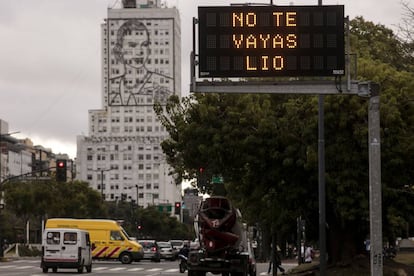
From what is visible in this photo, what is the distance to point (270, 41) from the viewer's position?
18656 millimetres

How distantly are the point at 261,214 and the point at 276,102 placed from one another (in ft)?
21.0

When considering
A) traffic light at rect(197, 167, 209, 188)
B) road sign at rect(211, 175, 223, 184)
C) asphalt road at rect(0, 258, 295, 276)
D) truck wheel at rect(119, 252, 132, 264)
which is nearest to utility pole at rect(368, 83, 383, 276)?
traffic light at rect(197, 167, 209, 188)

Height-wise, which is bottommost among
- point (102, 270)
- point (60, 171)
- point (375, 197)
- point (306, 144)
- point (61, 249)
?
point (102, 270)

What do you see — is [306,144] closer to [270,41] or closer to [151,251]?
[270,41]

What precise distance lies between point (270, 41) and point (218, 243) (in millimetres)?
14883

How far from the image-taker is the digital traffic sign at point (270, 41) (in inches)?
735

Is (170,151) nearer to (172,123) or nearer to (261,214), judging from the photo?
(172,123)

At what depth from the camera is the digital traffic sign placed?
18672mm

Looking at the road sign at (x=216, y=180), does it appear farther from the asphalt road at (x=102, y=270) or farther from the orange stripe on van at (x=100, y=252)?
the orange stripe on van at (x=100, y=252)

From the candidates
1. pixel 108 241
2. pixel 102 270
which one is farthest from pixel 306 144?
pixel 108 241

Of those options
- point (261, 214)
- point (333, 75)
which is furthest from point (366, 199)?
point (333, 75)

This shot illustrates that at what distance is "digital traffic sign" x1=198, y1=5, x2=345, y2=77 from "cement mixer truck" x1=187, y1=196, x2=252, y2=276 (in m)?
14.0

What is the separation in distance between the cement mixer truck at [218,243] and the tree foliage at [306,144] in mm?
1638

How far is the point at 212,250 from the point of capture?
32.3m
